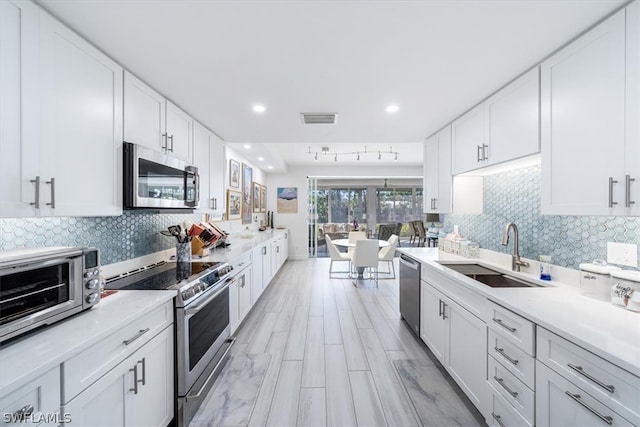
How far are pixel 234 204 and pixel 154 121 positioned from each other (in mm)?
2662

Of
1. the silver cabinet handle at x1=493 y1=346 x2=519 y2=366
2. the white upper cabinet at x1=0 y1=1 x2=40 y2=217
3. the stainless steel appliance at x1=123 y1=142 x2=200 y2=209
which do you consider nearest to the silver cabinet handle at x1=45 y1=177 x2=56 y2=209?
the white upper cabinet at x1=0 y1=1 x2=40 y2=217

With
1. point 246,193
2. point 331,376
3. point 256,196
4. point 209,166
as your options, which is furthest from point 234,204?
point 331,376

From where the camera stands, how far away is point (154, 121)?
1986 millimetres

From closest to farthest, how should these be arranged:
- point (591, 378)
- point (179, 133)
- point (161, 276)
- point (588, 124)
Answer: point (591, 378) → point (588, 124) → point (161, 276) → point (179, 133)

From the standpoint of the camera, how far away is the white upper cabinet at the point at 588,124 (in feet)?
3.93

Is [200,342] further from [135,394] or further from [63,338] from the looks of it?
[63,338]

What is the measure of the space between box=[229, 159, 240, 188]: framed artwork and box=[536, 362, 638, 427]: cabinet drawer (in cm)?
426

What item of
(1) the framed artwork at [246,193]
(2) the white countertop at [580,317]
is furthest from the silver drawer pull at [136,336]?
(1) the framed artwork at [246,193]

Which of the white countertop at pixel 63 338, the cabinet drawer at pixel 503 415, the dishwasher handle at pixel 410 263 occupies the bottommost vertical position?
the cabinet drawer at pixel 503 415

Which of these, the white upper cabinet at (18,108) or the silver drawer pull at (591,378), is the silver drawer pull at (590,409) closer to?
the silver drawer pull at (591,378)

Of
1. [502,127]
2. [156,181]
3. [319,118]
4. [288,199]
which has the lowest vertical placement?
[156,181]

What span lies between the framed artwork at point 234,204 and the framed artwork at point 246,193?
0.80ft

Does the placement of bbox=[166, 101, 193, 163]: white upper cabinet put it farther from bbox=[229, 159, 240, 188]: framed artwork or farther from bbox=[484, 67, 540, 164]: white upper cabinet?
bbox=[484, 67, 540, 164]: white upper cabinet

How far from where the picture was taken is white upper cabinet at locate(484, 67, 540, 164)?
65.2 inches
